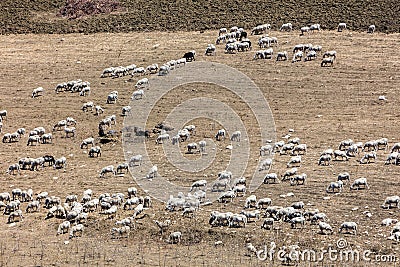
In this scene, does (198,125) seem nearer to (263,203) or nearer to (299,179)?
(299,179)

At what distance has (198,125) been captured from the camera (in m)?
43.2

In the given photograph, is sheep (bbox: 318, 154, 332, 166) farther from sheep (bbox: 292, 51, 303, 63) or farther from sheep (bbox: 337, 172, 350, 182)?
sheep (bbox: 292, 51, 303, 63)

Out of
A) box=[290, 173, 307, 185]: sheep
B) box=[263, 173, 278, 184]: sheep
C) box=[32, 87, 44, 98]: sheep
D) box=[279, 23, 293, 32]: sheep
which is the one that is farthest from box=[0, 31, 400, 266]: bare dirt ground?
box=[279, 23, 293, 32]: sheep

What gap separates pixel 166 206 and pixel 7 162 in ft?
34.4

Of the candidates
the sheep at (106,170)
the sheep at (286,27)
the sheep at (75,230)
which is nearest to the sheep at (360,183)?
the sheep at (106,170)

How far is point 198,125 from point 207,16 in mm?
20375

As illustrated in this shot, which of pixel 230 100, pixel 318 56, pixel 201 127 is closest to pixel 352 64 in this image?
Answer: pixel 318 56

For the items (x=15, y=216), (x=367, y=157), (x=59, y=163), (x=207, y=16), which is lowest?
(x=15, y=216)

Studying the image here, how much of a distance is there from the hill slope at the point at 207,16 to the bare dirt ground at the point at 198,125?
1799 millimetres

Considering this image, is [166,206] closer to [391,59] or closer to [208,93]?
[208,93]

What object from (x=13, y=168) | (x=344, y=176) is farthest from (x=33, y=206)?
(x=344, y=176)

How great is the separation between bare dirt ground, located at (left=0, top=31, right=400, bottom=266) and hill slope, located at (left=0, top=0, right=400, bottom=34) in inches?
70.8

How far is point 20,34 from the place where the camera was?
6219cm

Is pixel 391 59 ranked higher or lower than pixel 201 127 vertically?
higher
